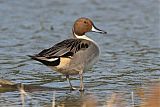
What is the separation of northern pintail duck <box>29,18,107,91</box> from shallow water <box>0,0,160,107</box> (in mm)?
278

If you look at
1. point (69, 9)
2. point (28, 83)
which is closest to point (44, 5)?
point (69, 9)

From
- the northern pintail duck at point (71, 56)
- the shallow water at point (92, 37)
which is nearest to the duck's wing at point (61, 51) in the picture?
the northern pintail duck at point (71, 56)

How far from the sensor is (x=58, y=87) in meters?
9.05

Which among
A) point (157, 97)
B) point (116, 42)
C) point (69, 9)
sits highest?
point (69, 9)

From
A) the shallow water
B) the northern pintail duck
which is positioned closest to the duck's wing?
the northern pintail duck

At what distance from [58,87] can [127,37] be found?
4383 mm

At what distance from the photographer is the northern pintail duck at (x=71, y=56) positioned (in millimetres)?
8703

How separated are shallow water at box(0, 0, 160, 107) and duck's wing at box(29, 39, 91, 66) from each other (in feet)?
1.41

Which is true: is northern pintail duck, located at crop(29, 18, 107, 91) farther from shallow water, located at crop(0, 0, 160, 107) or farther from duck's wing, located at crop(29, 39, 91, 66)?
shallow water, located at crop(0, 0, 160, 107)

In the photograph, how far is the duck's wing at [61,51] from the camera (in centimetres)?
864

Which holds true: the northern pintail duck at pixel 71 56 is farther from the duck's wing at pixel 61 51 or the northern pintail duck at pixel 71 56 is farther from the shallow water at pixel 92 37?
the shallow water at pixel 92 37

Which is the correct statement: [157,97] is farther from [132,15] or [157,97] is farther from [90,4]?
[90,4]

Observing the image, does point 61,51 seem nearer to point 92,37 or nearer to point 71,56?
point 71,56

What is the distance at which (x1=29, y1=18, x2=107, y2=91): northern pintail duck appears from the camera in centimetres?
870
